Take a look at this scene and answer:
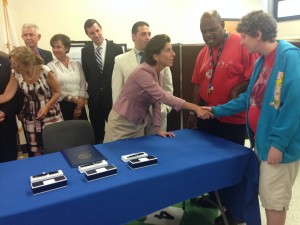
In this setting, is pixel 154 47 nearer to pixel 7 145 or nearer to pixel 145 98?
pixel 145 98

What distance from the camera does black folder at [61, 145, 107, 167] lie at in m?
1.58

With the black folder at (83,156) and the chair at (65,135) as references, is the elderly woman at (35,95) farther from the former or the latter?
the black folder at (83,156)

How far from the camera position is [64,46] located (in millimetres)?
2865

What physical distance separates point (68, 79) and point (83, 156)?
1458mm

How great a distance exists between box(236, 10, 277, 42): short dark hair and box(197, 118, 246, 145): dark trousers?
2.55ft

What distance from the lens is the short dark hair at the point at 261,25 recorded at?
1.51m

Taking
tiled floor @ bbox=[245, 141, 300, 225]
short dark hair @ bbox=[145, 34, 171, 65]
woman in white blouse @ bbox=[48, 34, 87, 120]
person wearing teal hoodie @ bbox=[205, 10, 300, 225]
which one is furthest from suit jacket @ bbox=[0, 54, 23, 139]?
tiled floor @ bbox=[245, 141, 300, 225]

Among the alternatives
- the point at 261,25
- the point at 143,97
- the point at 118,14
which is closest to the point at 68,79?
the point at 143,97

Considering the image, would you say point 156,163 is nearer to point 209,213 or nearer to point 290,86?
point 290,86

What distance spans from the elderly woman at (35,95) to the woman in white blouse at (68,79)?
40 centimetres

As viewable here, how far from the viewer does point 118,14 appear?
4.72 m

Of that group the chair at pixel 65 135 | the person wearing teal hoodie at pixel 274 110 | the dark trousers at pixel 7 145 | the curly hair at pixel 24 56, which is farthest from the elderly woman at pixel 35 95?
the person wearing teal hoodie at pixel 274 110

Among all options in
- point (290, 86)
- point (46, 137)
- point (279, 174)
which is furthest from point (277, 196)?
point (46, 137)

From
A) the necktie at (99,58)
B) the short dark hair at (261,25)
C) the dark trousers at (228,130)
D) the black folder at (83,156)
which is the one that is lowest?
the dark trousers at (228,130)
